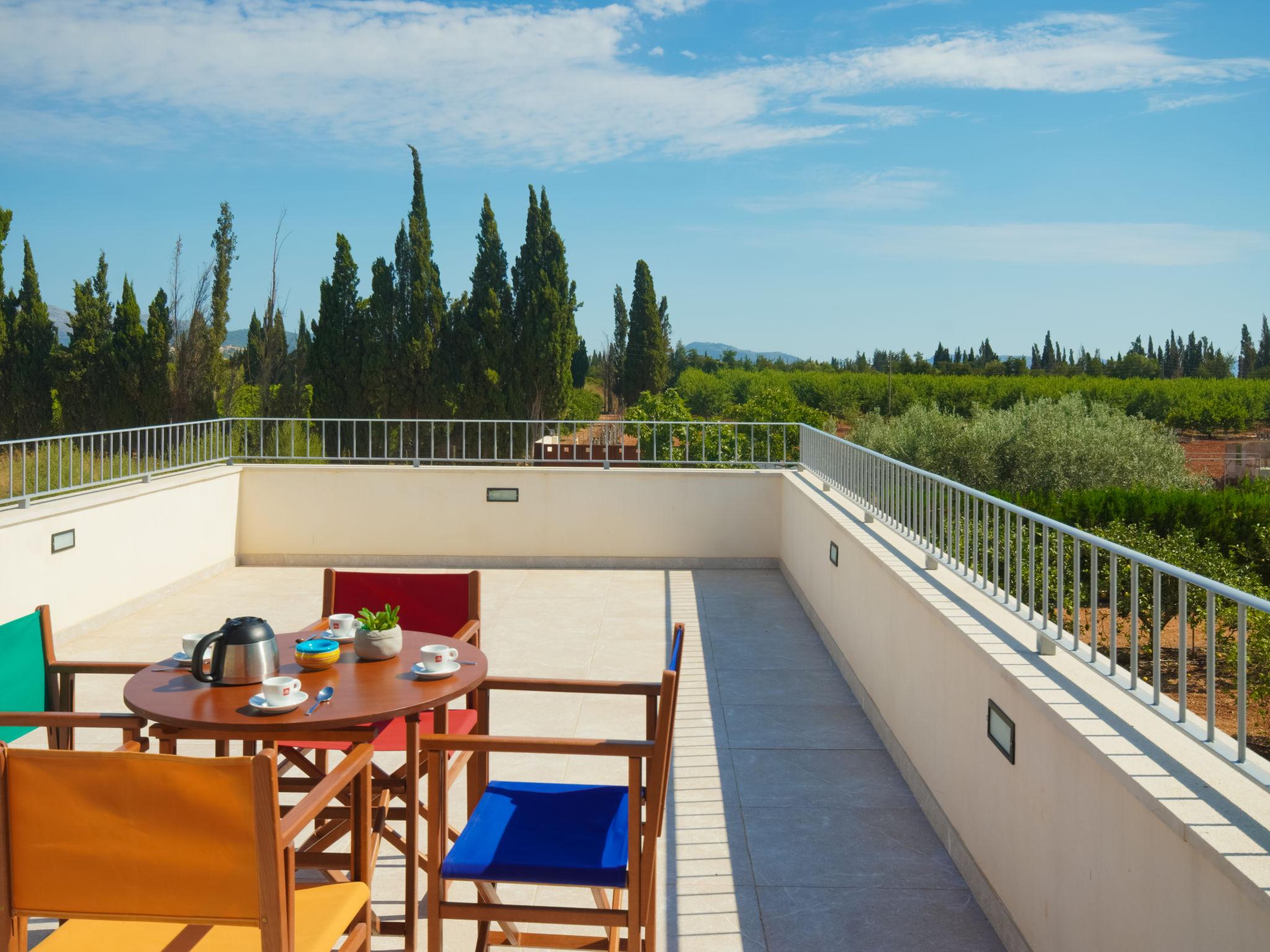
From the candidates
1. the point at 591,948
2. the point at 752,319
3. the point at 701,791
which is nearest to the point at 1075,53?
the point at 701,791

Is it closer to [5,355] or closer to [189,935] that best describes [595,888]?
[189,935]

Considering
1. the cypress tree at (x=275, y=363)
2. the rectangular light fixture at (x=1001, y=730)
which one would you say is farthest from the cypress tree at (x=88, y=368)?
the rectangular light fixture at (x=1001, y=730)

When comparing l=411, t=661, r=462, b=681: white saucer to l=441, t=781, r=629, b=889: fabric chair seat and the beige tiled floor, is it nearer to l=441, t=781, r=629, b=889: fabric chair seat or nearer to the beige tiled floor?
l=441, t=781, r=629, b=889: fabric chair seat

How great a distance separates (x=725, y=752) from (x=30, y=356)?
22.1 m

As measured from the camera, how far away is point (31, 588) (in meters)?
6.44

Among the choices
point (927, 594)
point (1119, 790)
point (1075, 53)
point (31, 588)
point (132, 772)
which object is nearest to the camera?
point (132, 772)

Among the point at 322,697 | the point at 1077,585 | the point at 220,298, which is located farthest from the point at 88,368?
the point at 1077,585

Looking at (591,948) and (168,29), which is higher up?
(168,29)

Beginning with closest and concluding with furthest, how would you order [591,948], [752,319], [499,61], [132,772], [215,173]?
[132,772]
[591,948]
[499,61]
[215,173]
[752,319]

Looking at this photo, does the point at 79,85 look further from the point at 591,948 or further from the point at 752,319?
the point at 752,319

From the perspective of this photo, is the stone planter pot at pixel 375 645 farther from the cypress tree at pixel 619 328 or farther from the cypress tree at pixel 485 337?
the cypress tree at pixel 619 328

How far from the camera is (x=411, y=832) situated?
9.68ft

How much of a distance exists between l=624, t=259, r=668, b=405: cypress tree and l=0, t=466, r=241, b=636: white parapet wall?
28941 mm

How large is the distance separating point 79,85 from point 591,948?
91.3 ft
